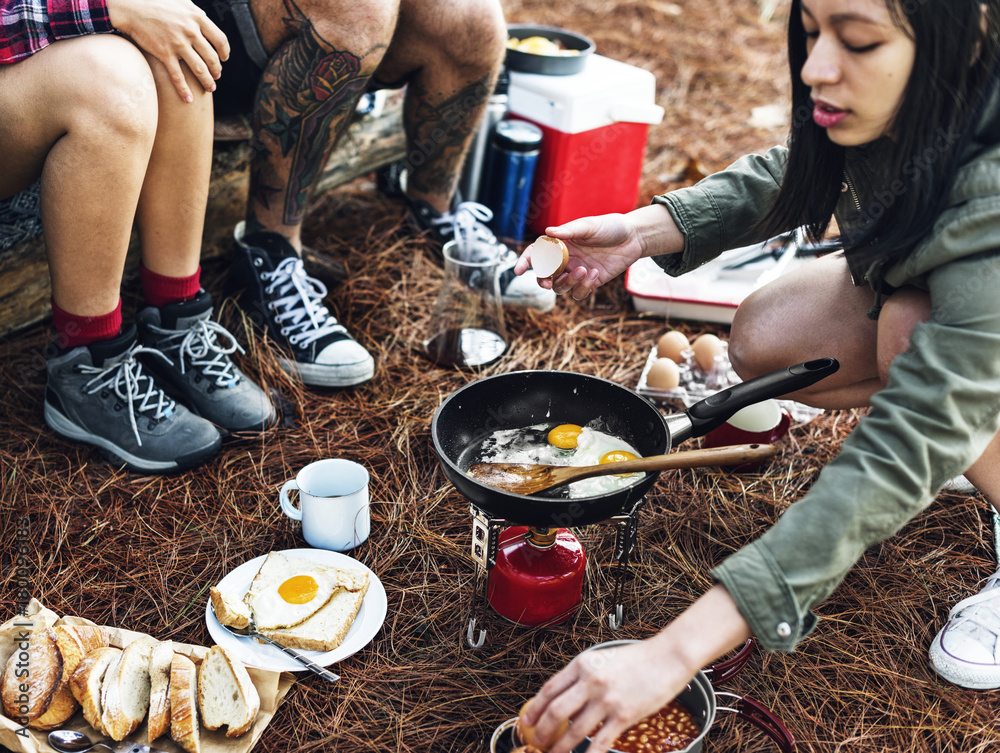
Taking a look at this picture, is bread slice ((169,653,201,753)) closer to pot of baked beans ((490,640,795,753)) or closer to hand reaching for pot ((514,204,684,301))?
pot of baked beans ((490,640,795,753))

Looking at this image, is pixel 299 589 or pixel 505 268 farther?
pixel 505 268

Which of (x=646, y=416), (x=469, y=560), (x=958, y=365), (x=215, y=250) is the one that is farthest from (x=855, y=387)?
(x=215, y=250)

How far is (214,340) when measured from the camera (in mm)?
2355

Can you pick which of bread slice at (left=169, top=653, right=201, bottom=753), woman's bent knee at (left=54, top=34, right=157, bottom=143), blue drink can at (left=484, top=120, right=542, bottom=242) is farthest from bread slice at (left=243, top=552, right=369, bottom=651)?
blue drink can at (left=484, top=120, right=542, bottom=242)

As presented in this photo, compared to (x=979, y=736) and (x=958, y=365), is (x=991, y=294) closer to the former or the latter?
(x=958, y=365)

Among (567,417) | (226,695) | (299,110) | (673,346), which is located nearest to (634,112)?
(673,346)

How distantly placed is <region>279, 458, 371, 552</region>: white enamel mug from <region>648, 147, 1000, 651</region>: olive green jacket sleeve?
3.09ft

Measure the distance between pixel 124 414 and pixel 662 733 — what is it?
5.03ft

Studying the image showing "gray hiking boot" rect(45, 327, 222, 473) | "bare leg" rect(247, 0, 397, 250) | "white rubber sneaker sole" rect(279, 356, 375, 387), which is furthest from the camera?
"white rubber sneaker sole" rect(279, 356, 375, 387)

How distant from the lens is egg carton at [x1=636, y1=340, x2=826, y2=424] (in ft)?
8.15

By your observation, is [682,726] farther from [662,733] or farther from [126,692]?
[126,692]

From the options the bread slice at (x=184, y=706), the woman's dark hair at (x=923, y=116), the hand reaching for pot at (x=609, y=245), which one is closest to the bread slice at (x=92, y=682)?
the bread slice at (x=184, y=706)

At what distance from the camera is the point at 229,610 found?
5.48ft

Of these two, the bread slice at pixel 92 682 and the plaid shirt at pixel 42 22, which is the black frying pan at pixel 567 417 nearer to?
the bread slice at pixel 92 682
